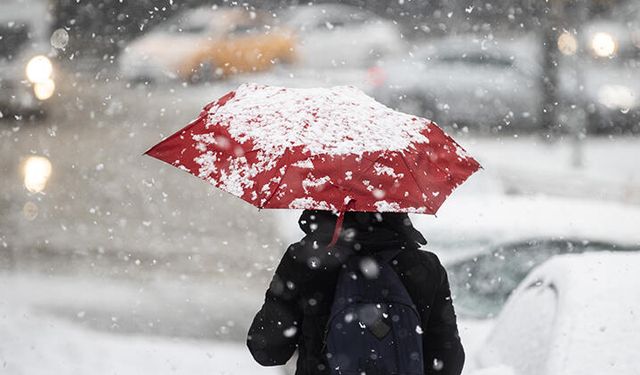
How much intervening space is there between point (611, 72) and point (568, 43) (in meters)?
4.39

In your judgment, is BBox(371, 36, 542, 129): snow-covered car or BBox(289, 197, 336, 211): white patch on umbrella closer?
BBox(289, 197, 336, 211): white patch on umbrella

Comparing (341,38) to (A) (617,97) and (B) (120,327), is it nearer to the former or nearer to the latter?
(A) (617,97)

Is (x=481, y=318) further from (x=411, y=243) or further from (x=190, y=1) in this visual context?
(x=190, y=1)

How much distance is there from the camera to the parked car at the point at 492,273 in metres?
5.38

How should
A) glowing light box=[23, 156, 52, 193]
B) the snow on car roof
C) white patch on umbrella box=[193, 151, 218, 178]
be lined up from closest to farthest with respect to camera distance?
1. white patch on umbrella box=[193, 151, 218, 178]
2. the snow on car roof
3. glowing light box=[23, 156, 52, 193]

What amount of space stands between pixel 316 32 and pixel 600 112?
7243mm

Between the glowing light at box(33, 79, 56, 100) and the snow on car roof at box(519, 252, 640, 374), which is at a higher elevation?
the snow on car roof at box(519, 252, 640, 374)

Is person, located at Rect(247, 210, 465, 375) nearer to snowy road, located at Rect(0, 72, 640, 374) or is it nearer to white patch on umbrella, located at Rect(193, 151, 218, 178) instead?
white patch on umbrella, located at Rect(193, 151, 218, 178)

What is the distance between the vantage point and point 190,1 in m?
23.8

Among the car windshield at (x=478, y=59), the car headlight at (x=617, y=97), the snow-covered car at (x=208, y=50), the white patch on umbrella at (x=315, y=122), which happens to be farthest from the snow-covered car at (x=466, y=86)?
the white patch on umbrella at (x=315, y=122)

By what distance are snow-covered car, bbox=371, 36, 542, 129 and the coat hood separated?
1349 centimetres

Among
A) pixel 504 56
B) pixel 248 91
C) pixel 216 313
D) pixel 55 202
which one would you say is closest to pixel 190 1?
pixel 504 56

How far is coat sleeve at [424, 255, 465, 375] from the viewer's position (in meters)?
2.60

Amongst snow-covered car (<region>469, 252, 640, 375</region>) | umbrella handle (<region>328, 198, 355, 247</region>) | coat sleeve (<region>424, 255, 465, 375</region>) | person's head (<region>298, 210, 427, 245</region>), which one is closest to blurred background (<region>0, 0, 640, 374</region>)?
snow-covered car (<region>469, 252, 640, 375</region>)
